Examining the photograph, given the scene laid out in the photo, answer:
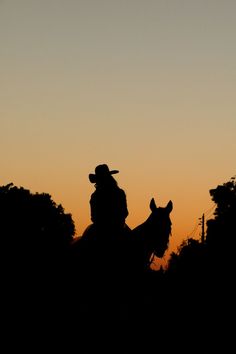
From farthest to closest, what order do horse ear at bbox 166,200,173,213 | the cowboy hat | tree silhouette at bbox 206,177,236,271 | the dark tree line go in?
tree silhouette at bbox 206,177,236,271, the cowboy hat, horse ear at bbox 166,200,173,213, the dark tree line

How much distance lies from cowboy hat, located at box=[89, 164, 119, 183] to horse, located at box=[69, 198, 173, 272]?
93cm

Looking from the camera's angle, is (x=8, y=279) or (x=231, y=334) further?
(x=231, y=334)

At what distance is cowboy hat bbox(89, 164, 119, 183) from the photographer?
1155 centimetres

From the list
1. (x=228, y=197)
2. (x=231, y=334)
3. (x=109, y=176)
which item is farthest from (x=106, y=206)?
(x=228, y=197)

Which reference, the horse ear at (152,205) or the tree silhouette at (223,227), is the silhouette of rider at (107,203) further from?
the tree silhouette at (223,227)

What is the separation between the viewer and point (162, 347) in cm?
1143

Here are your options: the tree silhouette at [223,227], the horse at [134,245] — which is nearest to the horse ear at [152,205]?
the horse at [134,245]

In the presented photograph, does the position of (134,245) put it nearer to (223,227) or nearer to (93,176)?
(93,176)

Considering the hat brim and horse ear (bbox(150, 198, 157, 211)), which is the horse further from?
the hat brim

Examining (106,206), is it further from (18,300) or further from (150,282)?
(18,300)

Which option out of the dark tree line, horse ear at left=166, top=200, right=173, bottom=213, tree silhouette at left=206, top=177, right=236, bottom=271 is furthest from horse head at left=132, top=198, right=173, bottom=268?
tree silhouette at left=206, top=177, right=236, bottom=271

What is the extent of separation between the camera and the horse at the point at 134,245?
1109 cm

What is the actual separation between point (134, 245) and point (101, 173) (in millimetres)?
1402

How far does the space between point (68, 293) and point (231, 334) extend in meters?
4.64
